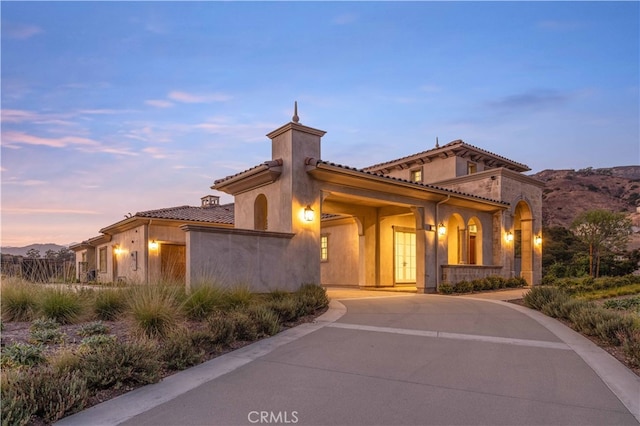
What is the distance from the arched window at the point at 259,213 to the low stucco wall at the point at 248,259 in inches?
95.5

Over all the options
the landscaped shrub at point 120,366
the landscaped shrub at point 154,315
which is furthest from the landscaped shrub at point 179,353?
the landscaped shrub at point 154,315

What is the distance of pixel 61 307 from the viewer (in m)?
7.50

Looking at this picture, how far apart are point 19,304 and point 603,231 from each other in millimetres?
26122

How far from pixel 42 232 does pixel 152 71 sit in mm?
9923

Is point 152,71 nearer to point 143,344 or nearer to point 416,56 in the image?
point 416,56

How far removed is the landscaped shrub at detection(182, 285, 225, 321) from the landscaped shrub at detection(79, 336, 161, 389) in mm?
2058

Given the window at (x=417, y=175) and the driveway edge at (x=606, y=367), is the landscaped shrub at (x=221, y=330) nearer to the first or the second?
the driveway edge at (x=606, y=367)

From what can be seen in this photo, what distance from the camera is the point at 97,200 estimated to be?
66.6ft

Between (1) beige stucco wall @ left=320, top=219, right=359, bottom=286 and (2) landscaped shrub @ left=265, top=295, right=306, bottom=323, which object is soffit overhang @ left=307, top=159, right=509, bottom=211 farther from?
(2) landscaped shrub @ left=265, top=295, right=306, bottom=323

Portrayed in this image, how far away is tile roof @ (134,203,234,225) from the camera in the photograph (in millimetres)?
18984

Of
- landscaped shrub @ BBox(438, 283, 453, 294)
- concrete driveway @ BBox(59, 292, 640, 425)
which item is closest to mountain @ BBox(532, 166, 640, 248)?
landscaped shrub @ BBox(438, 283, 453, 294)

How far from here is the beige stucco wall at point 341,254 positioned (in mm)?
19016

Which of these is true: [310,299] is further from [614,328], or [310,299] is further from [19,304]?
[19,304]
